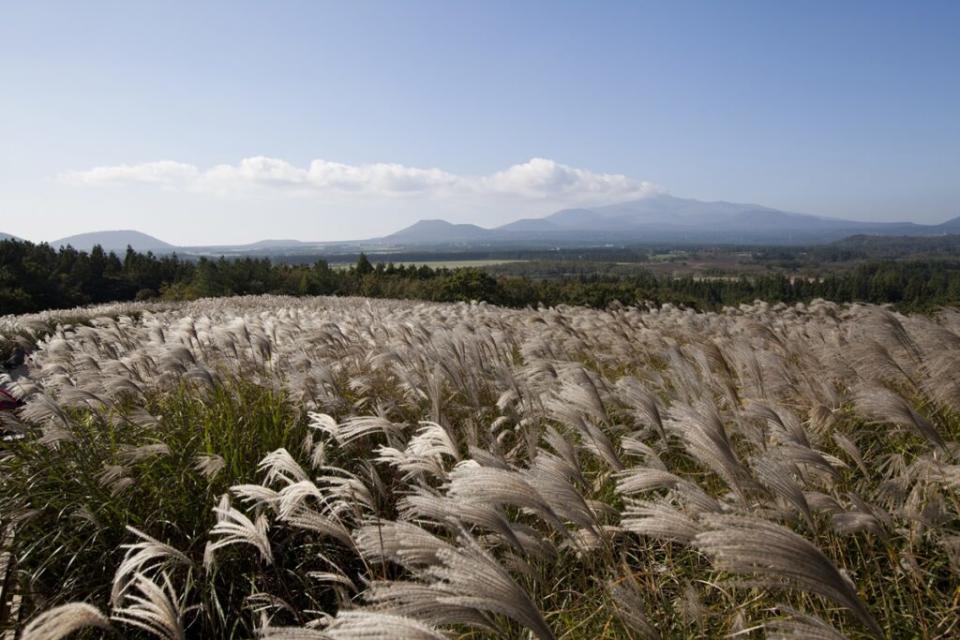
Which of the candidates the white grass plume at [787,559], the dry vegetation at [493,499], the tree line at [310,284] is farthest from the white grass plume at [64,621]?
the tree line at [310,284]

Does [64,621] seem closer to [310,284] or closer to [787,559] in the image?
[787,559]

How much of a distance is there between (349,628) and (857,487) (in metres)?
3.01

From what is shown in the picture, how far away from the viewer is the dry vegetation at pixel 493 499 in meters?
1.59

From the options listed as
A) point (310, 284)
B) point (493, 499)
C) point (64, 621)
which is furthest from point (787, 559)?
point (310, 284)

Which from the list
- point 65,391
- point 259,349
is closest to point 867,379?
point 259,349

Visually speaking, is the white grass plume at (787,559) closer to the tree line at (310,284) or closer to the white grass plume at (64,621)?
the white grass plume at (64,621)

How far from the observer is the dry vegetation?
1591mm

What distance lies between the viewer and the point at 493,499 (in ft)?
5.27

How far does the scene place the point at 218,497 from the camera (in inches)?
132

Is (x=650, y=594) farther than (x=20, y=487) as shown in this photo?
No

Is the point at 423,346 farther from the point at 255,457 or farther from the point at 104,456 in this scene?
the point at 104,456

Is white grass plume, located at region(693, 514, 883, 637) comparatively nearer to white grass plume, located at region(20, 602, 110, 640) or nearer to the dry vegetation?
the dry vegetation

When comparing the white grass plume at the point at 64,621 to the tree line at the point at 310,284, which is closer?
the white grass plume at the point at 64,621

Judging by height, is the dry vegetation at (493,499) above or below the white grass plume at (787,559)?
below
